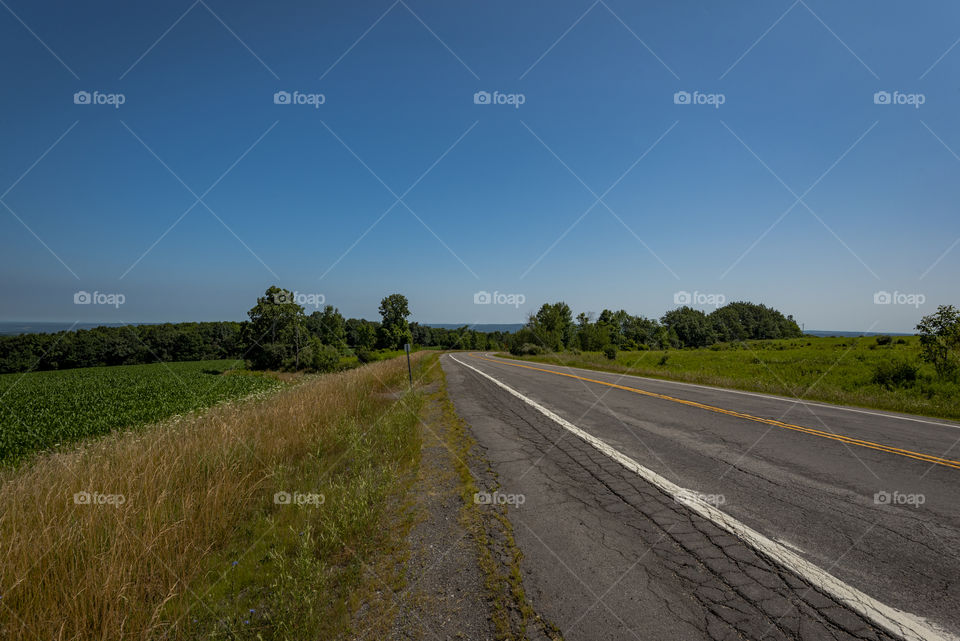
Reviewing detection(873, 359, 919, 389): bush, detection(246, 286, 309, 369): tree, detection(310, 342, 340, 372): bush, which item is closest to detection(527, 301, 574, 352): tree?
detection(310, 342, 340, 372): bush

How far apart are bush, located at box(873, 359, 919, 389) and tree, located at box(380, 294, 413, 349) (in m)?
59.2

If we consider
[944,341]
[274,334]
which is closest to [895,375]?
[944,341]

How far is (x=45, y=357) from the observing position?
185 feet

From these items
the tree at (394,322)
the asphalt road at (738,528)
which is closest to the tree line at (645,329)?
the tree at (394,322)

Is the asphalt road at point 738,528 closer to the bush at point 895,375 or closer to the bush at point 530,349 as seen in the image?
the bush at point 895,375

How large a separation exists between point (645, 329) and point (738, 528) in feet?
322

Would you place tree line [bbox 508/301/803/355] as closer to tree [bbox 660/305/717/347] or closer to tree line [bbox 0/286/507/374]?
tree [bbox 660/305/717/347]

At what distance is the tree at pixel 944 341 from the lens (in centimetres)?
1464

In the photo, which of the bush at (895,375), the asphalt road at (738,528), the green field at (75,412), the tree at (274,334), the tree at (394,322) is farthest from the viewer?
the tree at (394,322)

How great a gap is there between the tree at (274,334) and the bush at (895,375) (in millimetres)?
56045

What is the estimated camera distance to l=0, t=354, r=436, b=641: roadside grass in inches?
103

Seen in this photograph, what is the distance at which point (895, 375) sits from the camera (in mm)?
16438

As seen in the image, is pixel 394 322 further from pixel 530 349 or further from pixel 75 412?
pixel 75 412

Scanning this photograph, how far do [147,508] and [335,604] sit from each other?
2.67m
